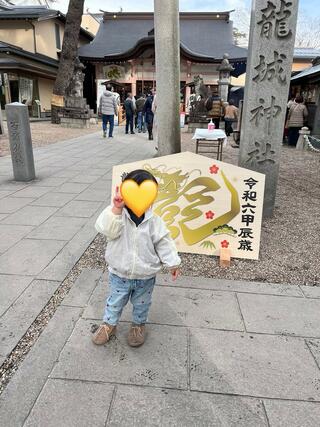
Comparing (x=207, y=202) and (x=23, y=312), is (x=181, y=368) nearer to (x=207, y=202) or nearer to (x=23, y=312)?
(x=23, y=312)

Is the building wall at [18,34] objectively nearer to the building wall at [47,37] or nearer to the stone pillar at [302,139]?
the building wall at [47,37]

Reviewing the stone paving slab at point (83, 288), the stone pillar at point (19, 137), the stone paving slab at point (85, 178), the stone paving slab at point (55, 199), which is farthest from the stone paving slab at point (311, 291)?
the stone pillar at point (19, 137)

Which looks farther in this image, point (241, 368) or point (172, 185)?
point (172, 185)

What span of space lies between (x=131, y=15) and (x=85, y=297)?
2953 cm

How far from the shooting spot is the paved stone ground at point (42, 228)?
2545 mm

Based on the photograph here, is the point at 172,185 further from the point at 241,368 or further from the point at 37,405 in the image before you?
the point at 37,405

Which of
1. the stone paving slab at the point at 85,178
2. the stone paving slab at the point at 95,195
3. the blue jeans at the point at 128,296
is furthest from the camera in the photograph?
the stone paving slab at the point at 85,178

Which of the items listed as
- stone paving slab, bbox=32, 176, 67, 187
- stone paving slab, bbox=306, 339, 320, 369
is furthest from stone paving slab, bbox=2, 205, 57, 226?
stone paving slab, bbox=306, 339, 320, 369

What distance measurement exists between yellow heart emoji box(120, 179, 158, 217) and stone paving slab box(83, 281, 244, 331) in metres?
1.01

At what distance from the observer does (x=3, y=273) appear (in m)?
2.95

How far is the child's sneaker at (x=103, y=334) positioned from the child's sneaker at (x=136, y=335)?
0.42 ft

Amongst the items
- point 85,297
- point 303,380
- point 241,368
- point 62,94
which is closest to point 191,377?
point 241,368

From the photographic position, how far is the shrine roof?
2297cm

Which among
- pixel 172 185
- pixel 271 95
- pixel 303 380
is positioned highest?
pixel 271 95
